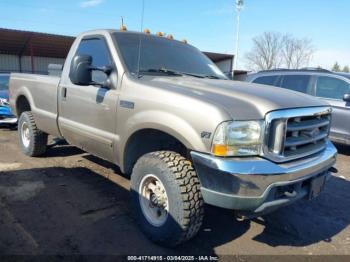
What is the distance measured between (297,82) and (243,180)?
6.20 meters

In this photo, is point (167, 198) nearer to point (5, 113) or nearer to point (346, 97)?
point (346, 97)

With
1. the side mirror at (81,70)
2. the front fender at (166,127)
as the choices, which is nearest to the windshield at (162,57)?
the side mirror at (81,70)

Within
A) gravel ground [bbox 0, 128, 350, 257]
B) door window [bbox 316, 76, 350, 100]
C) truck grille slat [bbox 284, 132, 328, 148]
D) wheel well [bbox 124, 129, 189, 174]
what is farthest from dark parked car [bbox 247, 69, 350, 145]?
wheel well [bbox 124, 129, 189, 174]

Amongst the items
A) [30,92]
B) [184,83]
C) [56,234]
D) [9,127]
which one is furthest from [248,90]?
[9,127]

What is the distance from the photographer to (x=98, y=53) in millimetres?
4289

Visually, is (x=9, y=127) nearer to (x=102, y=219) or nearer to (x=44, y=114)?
(x=44, y=114)

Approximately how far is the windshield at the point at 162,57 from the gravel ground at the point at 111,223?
65.4 inches

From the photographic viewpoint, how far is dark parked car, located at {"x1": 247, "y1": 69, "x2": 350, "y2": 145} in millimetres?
7391

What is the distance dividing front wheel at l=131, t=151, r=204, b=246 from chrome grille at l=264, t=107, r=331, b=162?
730mm

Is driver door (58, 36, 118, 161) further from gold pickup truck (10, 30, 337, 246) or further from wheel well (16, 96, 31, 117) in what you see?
wheel well (16, 96, 31, 117)

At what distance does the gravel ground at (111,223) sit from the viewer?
10.7ft

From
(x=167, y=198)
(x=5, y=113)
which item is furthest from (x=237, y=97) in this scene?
(x=5, y=113)

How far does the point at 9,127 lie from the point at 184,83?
7533 millimetres

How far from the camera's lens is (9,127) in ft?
31.2
